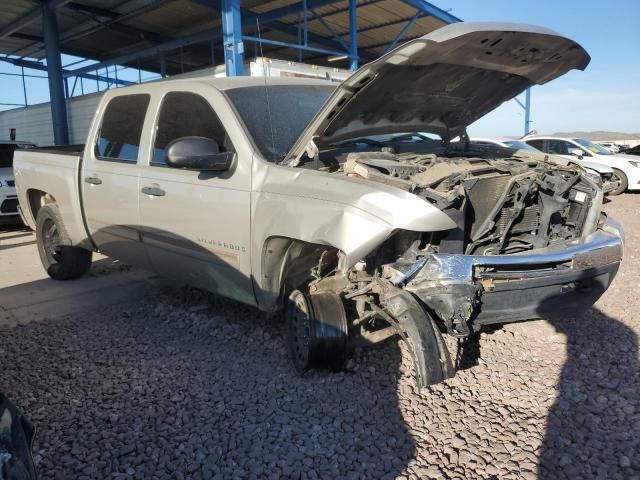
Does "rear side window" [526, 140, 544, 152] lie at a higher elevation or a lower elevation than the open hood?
lower

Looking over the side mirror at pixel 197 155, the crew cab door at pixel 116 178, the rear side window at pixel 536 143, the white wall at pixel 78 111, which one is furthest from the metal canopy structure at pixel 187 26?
the side mirror at pixel 197 155

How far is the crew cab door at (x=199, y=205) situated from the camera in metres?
3.48

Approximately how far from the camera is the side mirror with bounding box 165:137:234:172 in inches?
131

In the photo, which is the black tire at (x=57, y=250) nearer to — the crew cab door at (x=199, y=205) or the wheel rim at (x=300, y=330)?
the crew cab door at (x=199, y=205)

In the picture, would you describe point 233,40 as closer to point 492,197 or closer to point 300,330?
point 300,330

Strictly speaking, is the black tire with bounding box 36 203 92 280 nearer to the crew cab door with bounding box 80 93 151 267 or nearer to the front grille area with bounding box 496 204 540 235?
the crew cab door with bounding box 80 93 151 267

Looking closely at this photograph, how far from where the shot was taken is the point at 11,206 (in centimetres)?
888

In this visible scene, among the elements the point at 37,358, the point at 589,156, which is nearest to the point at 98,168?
the point at 37,358

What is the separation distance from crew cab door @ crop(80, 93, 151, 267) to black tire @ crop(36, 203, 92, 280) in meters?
0.70

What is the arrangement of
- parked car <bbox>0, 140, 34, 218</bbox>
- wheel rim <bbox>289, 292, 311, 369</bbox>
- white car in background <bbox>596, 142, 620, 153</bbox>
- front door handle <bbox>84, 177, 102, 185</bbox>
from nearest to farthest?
wheel rim <bbox>289, 292, 311, 369</bbox> → front door handle <bbox>84, 177, 102, 185</bbox> → parked car <bbox>0, 140, 34, 218</bbox> → white car in background <bbox>596, 142, 620, 153</bbox>

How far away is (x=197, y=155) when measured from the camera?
333 centimetres

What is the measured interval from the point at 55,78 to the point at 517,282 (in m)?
16.1

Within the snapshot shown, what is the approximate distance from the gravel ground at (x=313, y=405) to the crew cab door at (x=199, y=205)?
54cm

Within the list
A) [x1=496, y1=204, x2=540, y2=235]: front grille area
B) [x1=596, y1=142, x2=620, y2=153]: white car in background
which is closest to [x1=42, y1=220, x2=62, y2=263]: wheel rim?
[x1=496, y1=204, x2=540, y2=235]: front grille area
